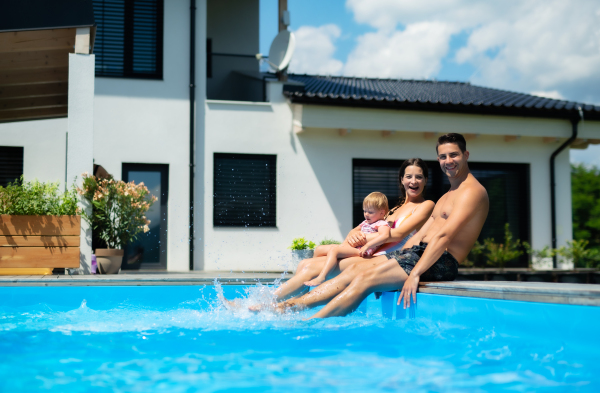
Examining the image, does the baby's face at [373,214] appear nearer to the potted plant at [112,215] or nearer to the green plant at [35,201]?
the potted plant at [112,215]

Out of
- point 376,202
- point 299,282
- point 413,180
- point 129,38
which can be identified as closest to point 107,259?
point 299,282

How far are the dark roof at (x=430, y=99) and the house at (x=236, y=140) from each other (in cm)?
4

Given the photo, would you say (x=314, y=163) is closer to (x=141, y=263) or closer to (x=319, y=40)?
Answer: (x=141, y=263)

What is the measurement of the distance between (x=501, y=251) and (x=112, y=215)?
306 inches

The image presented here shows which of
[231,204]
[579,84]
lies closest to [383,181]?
[231,204]

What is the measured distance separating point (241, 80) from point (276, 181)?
3.17 meters

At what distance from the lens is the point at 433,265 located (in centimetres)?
382

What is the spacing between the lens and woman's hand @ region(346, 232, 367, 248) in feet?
14.2

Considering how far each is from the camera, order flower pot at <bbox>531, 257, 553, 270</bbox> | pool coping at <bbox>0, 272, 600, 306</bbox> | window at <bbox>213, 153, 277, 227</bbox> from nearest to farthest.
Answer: pool coping at <bbox>0, 272, 600, 306</bbox> < window at <bbox>213, 153, 277, 227</bbox> < flower pot at <bbox>531, 257, 553, 270</bbox>

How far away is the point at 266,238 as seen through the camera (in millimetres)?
10070

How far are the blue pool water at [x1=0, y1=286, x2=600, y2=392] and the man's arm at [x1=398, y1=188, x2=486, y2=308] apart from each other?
0.12 meters

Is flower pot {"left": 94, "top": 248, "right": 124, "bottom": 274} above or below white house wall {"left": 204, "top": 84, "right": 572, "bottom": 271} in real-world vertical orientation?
below

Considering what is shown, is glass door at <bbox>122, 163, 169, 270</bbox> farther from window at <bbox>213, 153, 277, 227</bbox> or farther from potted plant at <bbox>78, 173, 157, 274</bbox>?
potted plant at <bbox>78, 173, 157, 274</bbox>

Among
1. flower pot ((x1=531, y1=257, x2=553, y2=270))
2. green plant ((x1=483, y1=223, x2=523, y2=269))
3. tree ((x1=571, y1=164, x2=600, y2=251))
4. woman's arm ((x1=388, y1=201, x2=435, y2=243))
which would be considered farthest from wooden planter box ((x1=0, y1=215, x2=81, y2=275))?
tree ((x1=571, y1=164, x2=600, y2=251))
